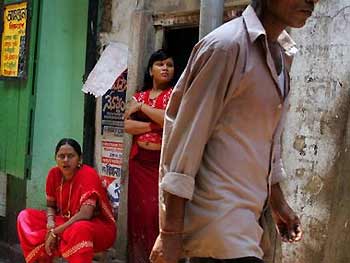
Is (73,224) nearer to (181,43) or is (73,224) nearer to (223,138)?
(181,43)

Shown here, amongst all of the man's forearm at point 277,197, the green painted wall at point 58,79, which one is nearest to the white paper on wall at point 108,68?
the green painted wall at point 58,79

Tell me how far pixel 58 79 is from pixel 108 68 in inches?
24.9

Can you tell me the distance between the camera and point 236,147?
2088mm

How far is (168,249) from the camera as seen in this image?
2.03 m

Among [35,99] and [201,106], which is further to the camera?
[35,99]

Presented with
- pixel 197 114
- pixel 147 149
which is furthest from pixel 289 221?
pixel 147 149

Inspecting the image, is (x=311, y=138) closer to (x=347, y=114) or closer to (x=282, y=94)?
(x=347, y=114)

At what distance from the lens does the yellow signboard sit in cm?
572

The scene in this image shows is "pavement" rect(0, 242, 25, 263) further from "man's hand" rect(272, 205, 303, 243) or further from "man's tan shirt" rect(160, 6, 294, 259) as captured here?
"man's tan shirt" rect(160, 6, 294, 259)

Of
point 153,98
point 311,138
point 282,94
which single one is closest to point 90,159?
point 153,98

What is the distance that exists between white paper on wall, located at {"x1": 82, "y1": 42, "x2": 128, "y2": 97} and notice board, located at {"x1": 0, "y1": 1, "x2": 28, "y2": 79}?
0.67 metres

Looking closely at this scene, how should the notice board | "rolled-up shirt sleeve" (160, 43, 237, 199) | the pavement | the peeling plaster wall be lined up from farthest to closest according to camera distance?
the pavement
the notice board
the peeling plaster wall
"rolled-up shirt sleeve" (160, 43, 237, 199)

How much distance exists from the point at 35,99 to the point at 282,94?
12.5ft

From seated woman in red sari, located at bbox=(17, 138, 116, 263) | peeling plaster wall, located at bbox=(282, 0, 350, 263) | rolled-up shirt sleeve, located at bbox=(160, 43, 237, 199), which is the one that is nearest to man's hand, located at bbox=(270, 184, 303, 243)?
rolled-up shirt sleeve, located at bbox=(160, 43, 237, 199)
